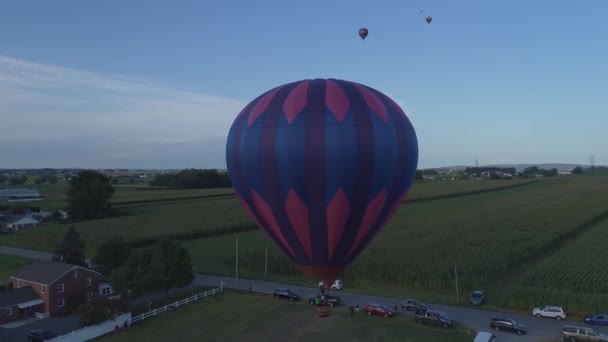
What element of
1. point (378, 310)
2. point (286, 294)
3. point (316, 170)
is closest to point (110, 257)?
point (286, 294)

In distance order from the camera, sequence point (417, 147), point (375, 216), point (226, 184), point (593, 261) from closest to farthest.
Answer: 1. point (375, 216)
2. point (417, 147)
3. point (593, 261)
4. point (226, 184)

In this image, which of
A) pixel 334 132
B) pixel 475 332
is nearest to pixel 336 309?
pixel 475 332

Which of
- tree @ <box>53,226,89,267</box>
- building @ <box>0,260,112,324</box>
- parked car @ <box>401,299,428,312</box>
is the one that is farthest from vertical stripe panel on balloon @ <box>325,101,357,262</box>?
tree @ <box>53,226,89,267</box>

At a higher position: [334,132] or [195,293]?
[334,132]

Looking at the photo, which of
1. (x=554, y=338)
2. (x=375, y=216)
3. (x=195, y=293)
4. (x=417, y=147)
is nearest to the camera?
(x=375, y=216)

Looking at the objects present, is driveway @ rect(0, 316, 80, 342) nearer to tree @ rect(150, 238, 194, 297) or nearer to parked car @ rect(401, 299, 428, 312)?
tree @ rect(150, 238, 194, 297)

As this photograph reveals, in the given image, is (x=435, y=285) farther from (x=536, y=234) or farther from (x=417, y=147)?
(x=536, y=234)

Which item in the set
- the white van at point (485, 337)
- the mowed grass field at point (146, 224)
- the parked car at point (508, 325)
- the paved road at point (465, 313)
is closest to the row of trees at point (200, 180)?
the mowed grass field at point (146, 224)
